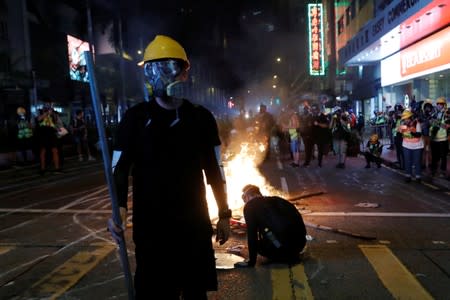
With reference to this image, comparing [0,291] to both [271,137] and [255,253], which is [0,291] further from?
[271,137]

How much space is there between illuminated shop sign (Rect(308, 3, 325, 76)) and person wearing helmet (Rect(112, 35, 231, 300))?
36565 mm

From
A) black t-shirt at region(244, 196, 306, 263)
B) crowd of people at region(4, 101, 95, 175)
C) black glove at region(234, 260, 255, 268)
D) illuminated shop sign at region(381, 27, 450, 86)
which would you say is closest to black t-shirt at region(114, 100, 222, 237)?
black t-shirt at region(244, 196, 306, 263)

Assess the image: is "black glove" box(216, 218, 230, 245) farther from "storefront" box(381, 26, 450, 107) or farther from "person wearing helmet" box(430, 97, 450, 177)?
"storefront" box(381, 26, 450, 107)

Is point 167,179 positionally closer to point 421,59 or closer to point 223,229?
point 223,229

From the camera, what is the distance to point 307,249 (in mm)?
4660

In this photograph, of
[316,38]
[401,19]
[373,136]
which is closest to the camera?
[373,136]

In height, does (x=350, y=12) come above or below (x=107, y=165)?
above

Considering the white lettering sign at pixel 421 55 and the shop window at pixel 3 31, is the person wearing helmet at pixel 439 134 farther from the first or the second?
the shop window at pixel 3 31

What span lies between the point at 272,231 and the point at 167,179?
2.10 meters

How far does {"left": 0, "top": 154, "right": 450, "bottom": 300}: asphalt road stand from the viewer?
144 inches

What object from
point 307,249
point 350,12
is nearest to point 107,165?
point 307,249

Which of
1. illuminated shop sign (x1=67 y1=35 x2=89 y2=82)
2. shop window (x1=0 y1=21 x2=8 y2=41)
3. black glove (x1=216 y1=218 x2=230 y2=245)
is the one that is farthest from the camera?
illuminated shop sign (x1=67 y1=35 x2=89 y2=82)

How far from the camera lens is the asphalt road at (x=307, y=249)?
144 inches

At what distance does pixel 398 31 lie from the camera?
1510cm
